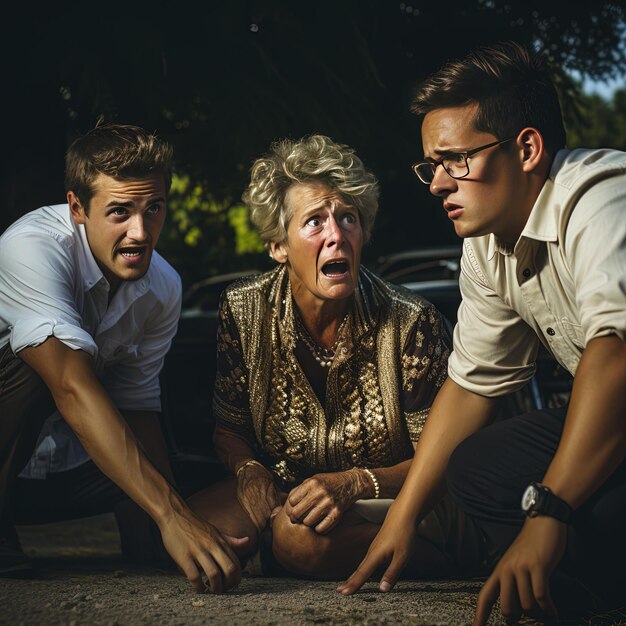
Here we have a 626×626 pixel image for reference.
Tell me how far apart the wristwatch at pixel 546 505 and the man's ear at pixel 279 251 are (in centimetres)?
185

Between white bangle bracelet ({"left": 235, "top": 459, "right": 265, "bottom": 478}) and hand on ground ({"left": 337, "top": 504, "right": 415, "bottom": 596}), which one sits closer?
hand on ground ({"left": 337, "top": 504, "right": 415, "bottom": 596})

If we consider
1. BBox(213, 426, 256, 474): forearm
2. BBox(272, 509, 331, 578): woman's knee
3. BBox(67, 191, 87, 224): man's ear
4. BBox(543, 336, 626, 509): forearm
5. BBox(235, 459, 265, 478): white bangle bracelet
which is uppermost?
BBox(67, 191, 87, 224): man's ear

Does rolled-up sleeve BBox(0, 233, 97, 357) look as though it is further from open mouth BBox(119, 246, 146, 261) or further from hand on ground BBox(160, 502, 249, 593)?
hand on ground BBox(160, 502, 249, 593)

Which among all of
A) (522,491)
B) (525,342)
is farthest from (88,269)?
(522,491)

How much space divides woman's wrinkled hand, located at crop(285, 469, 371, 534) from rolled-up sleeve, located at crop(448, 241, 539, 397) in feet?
2.35

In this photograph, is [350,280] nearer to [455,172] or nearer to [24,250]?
[455,172]

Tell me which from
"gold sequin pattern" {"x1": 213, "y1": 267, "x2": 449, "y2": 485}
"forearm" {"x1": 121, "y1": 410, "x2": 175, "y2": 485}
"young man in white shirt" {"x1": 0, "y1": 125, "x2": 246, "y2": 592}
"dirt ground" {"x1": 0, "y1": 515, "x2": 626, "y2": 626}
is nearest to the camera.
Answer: "dirt ground" {"x1": 0, "y1": 515, "x2": 626, "y2": 626}

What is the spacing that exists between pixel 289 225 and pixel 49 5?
1822 mm

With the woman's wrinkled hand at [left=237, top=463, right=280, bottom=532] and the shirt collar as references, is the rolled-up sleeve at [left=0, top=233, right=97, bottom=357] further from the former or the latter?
the woman's wrinkled hand at [left=237, top=463, right=280, bottom=532]

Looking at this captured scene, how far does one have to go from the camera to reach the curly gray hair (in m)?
3.94

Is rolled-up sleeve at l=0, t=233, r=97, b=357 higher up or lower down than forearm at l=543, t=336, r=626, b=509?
higher up

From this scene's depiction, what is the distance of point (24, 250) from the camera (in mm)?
3662

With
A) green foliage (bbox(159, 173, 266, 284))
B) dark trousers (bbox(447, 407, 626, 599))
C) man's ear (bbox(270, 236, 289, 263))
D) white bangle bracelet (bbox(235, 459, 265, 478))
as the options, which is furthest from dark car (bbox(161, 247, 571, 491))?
green foliage (bbox(159, 173, 266, 284))

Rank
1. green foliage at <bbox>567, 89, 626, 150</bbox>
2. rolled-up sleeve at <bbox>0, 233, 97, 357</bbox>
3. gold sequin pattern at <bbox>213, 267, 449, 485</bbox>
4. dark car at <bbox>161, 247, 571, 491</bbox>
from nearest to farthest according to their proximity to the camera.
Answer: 1. rolled-up sleeve at <bbox>0, 233, 97, 357</bbox>
2. gold sequin pattern at <bbox>213, 267, 449, 485</bbox>
3. dark car at <bbox>161, 247, 571, 491</bbox>
4. green foliage at <bbox>567, 89, 626, 150</bbox>
